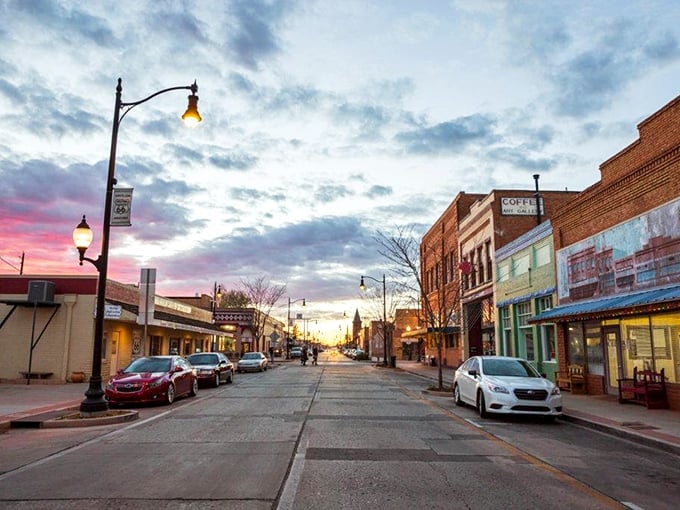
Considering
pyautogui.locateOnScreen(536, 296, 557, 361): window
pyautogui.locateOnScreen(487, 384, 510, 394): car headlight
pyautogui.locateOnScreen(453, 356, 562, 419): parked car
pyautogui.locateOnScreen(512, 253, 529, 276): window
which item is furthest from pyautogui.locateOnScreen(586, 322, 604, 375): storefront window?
pyautogui.locateOnScreen(487, 384, 510, 394): car headlight

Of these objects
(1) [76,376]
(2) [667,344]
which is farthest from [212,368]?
(2) [667,344]

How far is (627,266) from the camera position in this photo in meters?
18.0

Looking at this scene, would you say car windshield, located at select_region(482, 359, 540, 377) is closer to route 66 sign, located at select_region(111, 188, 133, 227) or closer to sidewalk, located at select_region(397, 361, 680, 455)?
sidewalk, located at select_region(397, 361, 680, 455)

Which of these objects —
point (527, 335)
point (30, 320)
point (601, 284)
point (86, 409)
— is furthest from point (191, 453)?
point (527, 335)

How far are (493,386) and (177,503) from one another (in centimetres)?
938

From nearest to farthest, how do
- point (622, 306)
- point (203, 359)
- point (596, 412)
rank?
point (596, 412)
point (622, 306)
point (203, 359)

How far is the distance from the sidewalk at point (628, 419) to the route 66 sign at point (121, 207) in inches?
474

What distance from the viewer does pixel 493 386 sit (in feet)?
45.9

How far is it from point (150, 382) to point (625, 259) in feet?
48.4

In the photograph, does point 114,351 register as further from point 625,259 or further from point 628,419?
point 628,419

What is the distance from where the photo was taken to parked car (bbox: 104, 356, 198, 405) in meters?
16.5

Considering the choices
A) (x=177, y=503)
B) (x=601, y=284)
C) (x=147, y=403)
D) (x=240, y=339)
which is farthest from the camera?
(x=240, y=339)

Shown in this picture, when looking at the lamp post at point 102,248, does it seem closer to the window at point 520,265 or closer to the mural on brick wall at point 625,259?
the mural on brick wall at point 625,259

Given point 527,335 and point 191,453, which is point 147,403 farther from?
point 527,335
